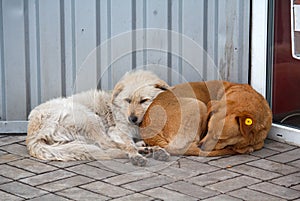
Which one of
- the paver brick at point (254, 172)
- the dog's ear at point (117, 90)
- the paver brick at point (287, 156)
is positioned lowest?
the paver brick at point (254, 172)

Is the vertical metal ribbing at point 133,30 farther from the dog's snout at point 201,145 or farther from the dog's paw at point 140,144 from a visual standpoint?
the dog's snout at point 201,145

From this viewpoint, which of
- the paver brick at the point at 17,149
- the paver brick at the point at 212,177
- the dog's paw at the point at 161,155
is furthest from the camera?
the paver brick at the point at 17,149

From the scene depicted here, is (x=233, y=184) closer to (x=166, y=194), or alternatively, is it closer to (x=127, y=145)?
(x=166, y=194)

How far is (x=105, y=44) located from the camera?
625 cm

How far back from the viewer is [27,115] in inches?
248

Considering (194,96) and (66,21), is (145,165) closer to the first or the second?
(194,96)

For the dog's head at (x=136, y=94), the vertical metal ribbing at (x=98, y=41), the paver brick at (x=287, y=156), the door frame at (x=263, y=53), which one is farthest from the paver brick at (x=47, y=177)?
the door frame at (x=263, y=53)

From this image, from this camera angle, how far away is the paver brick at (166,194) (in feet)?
15.6


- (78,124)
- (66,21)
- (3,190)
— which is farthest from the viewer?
(66,21)

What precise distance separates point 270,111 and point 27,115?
2241 mm

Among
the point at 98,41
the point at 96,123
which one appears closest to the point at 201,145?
the point at 96,123

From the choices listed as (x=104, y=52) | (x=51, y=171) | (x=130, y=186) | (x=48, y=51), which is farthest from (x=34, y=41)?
(x=130, y=186)

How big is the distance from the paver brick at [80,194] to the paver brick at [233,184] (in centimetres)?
83

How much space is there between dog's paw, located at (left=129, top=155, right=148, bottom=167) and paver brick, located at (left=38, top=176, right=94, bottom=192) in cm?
49
